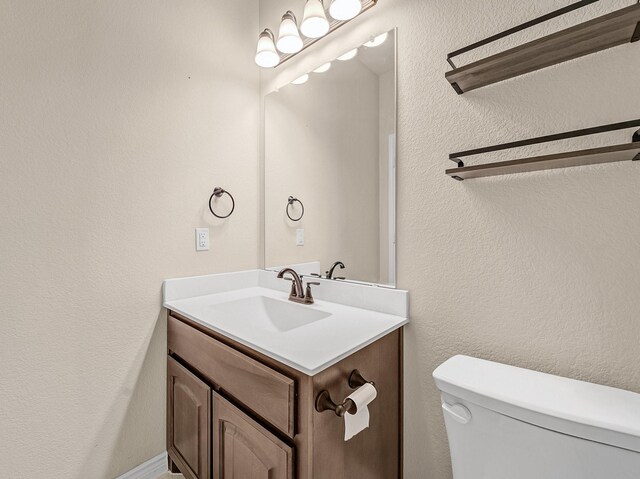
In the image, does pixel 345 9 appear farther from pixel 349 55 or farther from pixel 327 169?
pixel 327 169

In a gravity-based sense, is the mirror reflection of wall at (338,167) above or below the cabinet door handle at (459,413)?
above

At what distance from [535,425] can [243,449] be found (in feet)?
2.81

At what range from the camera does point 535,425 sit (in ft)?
2.38

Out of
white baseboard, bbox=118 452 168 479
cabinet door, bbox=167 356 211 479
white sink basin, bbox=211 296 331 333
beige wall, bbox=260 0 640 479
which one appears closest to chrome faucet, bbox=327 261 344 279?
white sink basin, bbox=211 296 331 333

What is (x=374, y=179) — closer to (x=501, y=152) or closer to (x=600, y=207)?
(x=501, y=152)

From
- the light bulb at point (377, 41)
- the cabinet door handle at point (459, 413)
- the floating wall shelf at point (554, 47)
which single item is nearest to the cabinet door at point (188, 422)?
the cabinet door handle at point (459, 413)

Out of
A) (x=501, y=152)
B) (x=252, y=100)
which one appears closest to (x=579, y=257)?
(x=501, y=152)

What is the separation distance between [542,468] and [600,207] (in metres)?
0.67

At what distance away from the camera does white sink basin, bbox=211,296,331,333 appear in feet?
4.65

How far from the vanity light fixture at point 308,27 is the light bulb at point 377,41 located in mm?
116

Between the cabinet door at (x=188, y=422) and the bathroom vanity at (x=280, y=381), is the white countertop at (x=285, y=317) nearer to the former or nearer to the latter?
the bathroom vanity at (x=280, y=381)

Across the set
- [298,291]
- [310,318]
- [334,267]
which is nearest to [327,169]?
[334,267]

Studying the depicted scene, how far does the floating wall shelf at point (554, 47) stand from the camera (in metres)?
0.74

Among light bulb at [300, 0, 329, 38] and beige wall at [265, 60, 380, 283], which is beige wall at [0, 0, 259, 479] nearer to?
beige wall at [265, 60, 380, 283]
